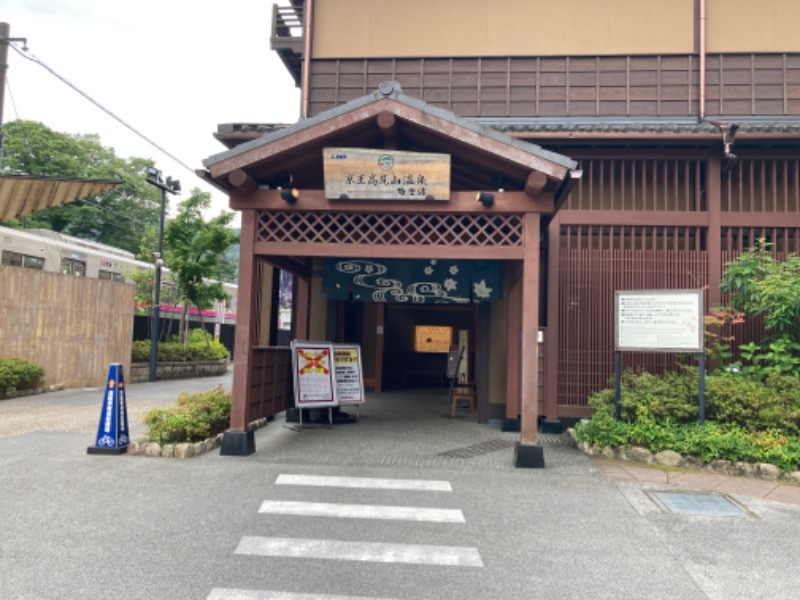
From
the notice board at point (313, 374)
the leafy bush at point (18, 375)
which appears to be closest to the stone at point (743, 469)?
the notice board at point (313, 374)

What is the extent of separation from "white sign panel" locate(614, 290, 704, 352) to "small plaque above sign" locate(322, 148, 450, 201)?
3.02 metres

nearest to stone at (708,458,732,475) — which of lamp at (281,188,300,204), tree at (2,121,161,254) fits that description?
lamp at (281,188,300,204)

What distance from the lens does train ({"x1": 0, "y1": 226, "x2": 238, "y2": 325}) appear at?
1558 centimetres

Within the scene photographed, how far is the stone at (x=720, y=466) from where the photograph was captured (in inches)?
265

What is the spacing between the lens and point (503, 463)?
7.18 metres

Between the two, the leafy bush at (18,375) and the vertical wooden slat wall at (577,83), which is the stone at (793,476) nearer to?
the vertical wooden slat wall at (577,83)

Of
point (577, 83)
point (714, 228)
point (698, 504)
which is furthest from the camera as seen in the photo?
point (577, 83)

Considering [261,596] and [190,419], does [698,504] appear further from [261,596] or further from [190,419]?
[190,419]

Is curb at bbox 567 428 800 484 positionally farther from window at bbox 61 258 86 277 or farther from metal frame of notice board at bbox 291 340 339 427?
window at bbox 61 258 86 277

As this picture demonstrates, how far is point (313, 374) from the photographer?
931cm

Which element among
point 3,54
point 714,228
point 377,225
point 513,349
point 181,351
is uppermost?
point 3,54

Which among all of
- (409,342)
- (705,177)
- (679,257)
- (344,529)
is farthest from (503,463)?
(409,342)

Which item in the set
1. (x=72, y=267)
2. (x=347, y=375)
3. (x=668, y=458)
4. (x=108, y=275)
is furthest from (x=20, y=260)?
(x=668, y=458)

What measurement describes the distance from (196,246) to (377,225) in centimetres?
1347
